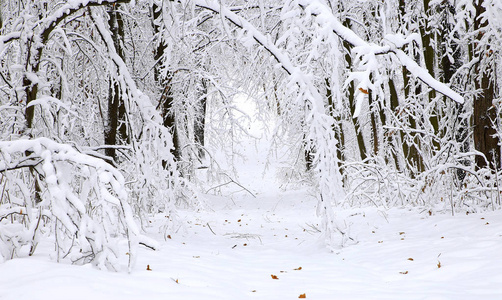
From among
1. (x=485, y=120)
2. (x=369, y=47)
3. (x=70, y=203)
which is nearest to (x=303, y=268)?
(x=369, y=47)

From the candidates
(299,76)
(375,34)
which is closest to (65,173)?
(299,76)

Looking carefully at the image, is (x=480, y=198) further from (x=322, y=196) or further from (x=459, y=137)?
(x=322, y=196)

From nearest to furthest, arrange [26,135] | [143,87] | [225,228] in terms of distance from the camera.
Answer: [26,135] < [225,228] < [143,87]

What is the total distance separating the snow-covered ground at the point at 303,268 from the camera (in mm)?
2699

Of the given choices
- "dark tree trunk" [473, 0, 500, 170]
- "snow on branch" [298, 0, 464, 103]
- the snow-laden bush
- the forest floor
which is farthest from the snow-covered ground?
"snow on branch" [298, 0, 464, 103]

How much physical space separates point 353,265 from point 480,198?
2.76 metres

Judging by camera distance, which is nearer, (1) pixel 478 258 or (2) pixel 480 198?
(1) pixel 478 258

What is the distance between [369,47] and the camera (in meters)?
3.63

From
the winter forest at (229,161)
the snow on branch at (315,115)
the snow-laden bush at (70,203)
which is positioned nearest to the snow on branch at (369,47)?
the winter forest at (229,161)

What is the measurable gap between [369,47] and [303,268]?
2.19 meters

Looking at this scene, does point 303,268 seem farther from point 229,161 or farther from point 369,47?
point 229,161

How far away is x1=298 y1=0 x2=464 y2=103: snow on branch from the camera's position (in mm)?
3635

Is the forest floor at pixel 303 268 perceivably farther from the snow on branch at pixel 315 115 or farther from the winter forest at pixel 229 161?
the snow on branch at pixel 315 115

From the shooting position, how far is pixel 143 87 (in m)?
10.1
